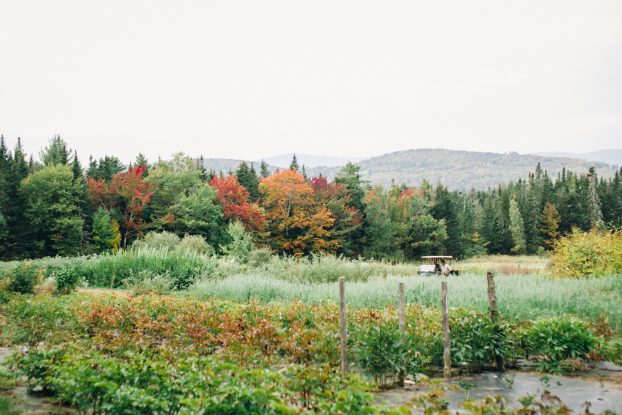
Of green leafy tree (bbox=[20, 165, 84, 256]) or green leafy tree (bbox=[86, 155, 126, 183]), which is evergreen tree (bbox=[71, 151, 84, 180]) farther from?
green leafy tree (bbox=[20, 165, 84, 256])

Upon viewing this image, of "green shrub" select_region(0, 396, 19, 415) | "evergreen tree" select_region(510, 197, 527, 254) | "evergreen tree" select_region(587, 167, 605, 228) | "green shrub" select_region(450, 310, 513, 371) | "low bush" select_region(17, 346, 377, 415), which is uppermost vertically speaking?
"low bush" select_region(17, 346, 377, 415)

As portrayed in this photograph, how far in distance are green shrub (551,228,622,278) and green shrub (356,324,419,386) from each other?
1336cm

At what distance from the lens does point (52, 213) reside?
38.5m

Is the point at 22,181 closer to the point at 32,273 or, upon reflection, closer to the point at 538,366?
the point at 32,273

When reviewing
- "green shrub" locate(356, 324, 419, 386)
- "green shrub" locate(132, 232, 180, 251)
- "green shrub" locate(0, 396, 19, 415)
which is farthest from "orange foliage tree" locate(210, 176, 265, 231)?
"green shrub" locate(0, 396, 19, 415)

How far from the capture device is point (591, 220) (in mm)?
70125

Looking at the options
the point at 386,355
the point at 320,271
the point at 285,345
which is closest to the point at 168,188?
the point at 320,271

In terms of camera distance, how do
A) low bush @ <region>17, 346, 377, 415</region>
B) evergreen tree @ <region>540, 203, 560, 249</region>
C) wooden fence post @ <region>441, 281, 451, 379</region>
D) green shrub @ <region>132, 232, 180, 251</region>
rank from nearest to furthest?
low bush @ <region>17, 346, 377, 415</region>, wooden fence post @ <region>441, 281, 451, 379</region>, green shrub @ <region>132, 232, 180, 251</region>, evergreen tree @ <region>540, 203, 560, 249</region>

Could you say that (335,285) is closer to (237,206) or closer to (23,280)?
(23,280)

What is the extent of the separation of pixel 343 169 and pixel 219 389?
48692mm

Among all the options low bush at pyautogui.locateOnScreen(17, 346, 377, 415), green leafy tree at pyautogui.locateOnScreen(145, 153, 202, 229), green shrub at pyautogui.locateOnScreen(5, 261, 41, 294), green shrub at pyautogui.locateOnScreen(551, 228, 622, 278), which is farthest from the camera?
green leafy tree at pyautogui.locateOnScreen(145, 153, 202, 229)

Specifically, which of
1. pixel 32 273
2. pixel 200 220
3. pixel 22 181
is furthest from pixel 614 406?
pixel 22 181

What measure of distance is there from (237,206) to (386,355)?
35.6 meters

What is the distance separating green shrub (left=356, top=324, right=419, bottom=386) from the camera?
7.51 m
